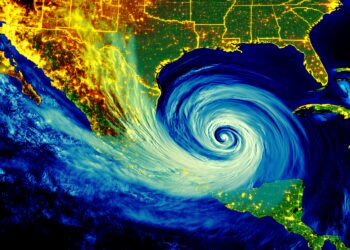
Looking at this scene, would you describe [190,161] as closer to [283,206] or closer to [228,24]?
[283,206]

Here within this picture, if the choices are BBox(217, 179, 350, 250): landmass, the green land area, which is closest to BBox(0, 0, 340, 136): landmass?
the green land area

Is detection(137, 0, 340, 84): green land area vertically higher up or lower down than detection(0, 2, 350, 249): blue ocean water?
higher up

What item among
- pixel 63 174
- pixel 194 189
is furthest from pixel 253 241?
pixel 63 174

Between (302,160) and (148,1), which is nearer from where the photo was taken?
(302,160)

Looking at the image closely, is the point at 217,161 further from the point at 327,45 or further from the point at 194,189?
the point at 327,45

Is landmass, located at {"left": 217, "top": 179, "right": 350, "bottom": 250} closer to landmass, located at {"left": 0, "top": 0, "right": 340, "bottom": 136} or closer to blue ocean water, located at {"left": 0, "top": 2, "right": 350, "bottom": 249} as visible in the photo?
blue ocean water, located at {"left": 0, "top": 2, "right": 350, "bottom": 249}

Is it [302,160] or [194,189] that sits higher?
[302,160]
